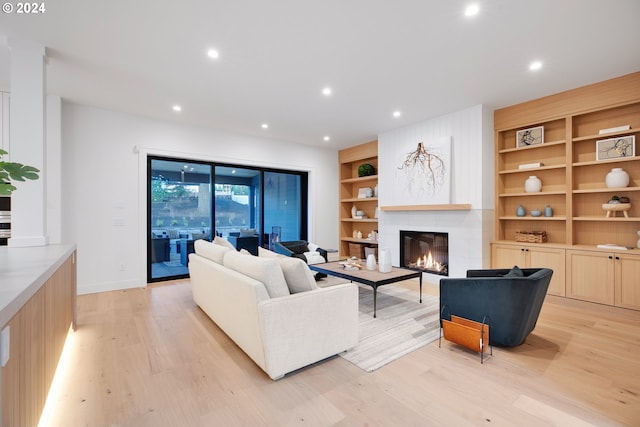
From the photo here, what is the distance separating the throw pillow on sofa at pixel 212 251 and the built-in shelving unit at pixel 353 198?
3.92 metres

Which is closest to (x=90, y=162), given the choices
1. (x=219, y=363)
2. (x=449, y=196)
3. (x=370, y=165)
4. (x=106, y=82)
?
(x=106, y=82)

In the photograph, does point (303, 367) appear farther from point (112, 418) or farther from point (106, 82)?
point (106, 82)

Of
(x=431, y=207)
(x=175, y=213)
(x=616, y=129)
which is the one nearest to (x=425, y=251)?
(x=431, y=207)

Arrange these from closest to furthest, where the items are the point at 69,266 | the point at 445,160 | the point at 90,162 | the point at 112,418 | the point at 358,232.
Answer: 1. the point at 112,418
2. the point at 69,266
3. the point at 90,162
4. the point at 445,160
5. the point at 358,232

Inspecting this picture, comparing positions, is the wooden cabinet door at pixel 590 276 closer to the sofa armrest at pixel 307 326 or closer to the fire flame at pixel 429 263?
the fire flame at pixel 429 263

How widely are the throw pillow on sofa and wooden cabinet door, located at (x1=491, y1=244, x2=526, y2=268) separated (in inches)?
152

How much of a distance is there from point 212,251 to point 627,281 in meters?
4.67

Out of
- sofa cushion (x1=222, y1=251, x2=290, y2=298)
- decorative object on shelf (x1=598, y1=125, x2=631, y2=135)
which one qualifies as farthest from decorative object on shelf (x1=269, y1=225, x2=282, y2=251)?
decorative object on shelf (x1=598, y1=125, x2=631, y2=135)

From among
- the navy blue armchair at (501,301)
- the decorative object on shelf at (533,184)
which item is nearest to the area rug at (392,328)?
the navy blue armchair at (501,301)

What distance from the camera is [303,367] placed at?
7.82ft

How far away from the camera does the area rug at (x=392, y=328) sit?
2561 millimetres

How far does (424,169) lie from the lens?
17.0ft

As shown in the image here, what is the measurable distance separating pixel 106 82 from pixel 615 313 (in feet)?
21.7

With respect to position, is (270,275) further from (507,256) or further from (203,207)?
(203,207)
